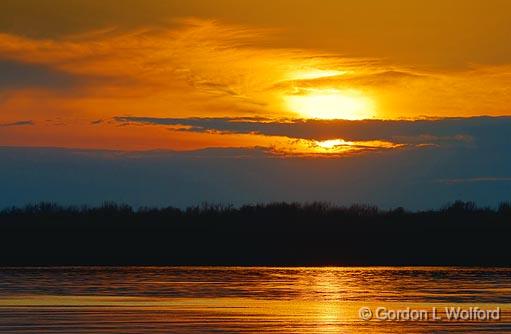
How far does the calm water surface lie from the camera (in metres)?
27.9

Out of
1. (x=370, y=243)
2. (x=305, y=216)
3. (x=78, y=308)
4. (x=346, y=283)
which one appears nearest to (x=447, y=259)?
(x=370, y=243)

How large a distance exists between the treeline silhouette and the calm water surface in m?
5.67

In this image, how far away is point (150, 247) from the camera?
183ft

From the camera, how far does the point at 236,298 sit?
112 feet

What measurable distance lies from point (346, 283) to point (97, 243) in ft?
62.4

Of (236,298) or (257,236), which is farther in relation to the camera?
(257,236)

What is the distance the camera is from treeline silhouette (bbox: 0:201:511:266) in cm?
5375

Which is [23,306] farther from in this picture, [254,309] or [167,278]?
[167,278]

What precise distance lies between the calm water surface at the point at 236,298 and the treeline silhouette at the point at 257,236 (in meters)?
5.67

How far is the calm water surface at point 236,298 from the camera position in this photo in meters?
→ 27.9

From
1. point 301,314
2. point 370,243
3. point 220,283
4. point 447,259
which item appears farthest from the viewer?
point 370,243

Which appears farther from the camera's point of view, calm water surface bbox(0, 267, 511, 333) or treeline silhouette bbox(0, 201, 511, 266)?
treeline silhouette bbox(0, 201, 511, 266)

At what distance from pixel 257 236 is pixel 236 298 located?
78.8 feet

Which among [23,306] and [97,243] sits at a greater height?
[97,243]
